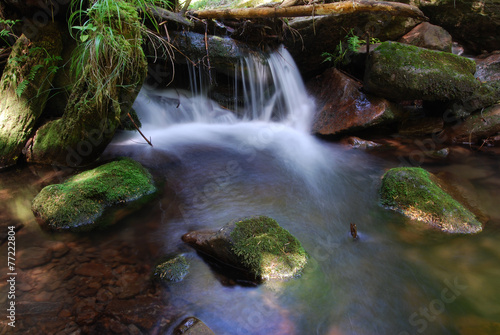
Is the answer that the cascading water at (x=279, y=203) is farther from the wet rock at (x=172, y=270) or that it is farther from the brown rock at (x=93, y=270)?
the brown rock at (x=93, y=270)

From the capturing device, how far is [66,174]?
4195 millimetres

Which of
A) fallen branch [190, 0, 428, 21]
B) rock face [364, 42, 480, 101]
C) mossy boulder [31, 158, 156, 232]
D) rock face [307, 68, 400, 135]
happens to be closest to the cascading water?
rock face [307, 68, 400, 135]

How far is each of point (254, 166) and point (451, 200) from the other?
9.52ft

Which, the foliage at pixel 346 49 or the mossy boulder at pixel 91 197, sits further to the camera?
the foliage at pixel 346 49

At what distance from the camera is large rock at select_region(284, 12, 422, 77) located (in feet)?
22.7

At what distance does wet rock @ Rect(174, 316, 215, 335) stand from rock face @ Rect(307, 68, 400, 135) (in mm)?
5245

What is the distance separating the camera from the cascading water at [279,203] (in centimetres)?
236

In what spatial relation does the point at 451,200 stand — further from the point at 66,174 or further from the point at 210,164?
the point at 66,174

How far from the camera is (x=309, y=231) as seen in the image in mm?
3445

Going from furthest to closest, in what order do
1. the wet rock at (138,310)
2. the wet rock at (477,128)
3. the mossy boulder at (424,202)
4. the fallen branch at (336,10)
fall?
the wet rock at (477,128) < the fallen branch at (336,10) < the mossy boulder at (424,202) < the wet rock at (138,310)

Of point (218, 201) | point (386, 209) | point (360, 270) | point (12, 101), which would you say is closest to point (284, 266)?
point (360, 270)

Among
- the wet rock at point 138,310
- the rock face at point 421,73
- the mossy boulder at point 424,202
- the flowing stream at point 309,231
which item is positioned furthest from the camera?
the rock face at point 421,73

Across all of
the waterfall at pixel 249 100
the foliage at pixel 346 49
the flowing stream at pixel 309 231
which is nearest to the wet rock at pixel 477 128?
the flowing stream at pixel 309 231

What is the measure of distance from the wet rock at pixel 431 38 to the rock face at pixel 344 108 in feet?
7.64
